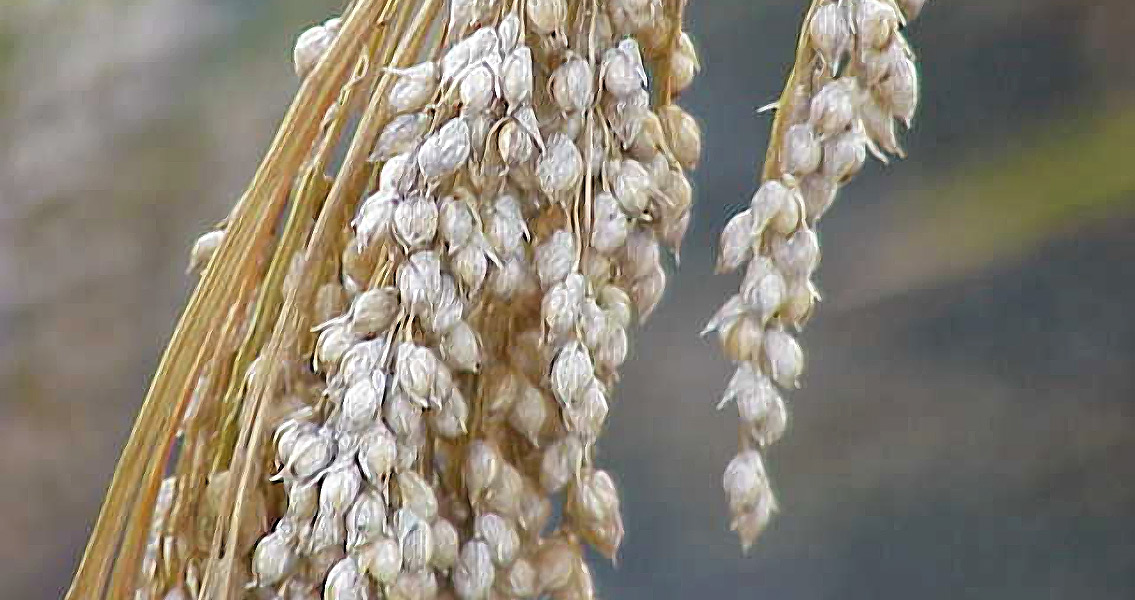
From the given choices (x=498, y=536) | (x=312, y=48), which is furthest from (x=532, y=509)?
(x=312, y=48)

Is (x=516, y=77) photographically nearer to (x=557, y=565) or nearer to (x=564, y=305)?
(x=564, y=305)

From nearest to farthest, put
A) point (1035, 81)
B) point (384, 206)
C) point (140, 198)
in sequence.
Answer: point (384, 206)
point (1035, 81)
point (140, 198)

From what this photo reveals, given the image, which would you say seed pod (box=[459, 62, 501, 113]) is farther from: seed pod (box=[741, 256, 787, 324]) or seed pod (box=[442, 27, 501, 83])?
seed pod (box=[741, 256, 787, 324])

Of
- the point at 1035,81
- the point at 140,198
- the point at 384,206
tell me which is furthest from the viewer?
the point at 140,198

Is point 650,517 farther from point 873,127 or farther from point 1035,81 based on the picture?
point 873,127

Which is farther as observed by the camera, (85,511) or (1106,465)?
(85,511)

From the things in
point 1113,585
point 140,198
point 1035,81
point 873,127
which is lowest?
point 1113,585

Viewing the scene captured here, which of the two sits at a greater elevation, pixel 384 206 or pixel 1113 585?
pixel 384 206

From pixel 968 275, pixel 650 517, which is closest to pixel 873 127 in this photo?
pixel 968 275
